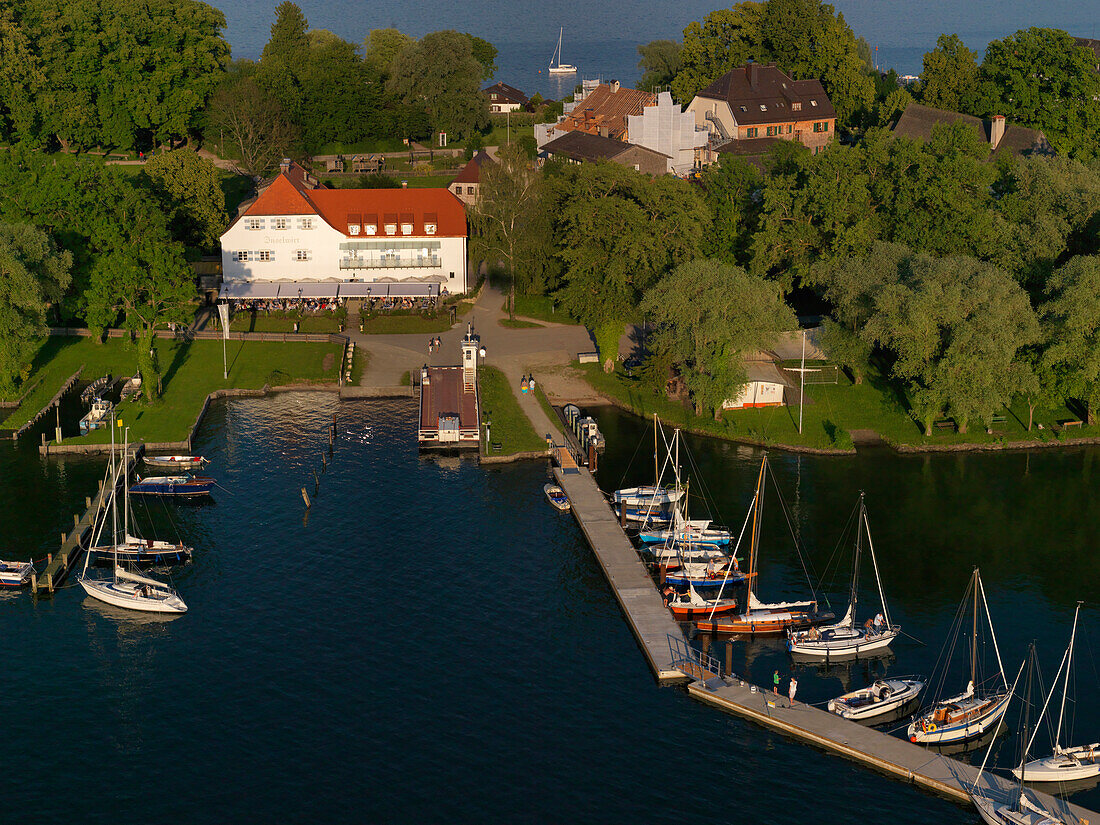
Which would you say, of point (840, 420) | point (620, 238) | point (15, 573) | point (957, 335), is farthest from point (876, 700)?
point (620, 238)

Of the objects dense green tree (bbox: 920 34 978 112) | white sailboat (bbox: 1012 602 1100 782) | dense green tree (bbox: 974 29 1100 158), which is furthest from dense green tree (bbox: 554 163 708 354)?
dense green tree (bbox: 920 34 978 112)

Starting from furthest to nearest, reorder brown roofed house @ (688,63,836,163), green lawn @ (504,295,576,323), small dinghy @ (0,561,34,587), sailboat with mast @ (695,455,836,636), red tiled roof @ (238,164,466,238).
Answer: brown roofed house @ (688,63,836,163)
red tiled roof @ (238,164,466,238)
green lawn @ (504,295,576,323)
small dinghy @ (0,561,34,587)
sailboat with mast @ (695,455,836,636)

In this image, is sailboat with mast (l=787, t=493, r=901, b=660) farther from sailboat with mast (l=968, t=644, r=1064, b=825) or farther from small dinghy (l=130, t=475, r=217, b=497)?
small dinghy (l=130, t=475, r=217, b=497)

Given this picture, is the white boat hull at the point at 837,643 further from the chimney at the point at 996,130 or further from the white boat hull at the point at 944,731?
the chimney at the point at 996,130

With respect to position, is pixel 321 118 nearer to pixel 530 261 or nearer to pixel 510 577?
pixel 530 261

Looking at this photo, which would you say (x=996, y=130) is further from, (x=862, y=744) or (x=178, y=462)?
(x=862, y=744)

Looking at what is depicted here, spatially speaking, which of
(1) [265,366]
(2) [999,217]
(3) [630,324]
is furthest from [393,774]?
(2) [999,217]

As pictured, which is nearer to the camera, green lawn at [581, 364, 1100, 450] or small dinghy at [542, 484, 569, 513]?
small dinghy at [542, 484, 569, 513]
